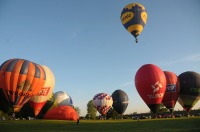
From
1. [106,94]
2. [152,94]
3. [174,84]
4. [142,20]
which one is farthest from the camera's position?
[106,94]

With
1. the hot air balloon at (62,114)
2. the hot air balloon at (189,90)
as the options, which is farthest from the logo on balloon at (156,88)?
the hot air balloon at (62,114)

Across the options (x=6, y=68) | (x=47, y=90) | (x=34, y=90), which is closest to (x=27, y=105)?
(x=47, y=90)

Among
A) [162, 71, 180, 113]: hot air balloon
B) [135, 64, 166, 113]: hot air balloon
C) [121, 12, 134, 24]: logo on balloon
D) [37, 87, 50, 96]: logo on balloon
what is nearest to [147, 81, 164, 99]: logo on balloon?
[135, 64, 166, 113]: hot air balloon

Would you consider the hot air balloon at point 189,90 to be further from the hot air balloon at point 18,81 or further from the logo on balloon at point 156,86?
the hot air balloon at point 18,81

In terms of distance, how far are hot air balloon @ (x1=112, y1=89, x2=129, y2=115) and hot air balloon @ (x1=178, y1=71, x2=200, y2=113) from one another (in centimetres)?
1730

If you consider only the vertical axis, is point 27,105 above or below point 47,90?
below

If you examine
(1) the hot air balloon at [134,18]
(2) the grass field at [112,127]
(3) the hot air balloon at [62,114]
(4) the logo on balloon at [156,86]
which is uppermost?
(1) the hot air balloon at [134,18]

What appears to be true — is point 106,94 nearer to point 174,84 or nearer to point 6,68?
point 174,84

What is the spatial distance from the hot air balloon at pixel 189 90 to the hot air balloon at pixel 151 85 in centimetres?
878

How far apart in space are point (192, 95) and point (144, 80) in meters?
12.5

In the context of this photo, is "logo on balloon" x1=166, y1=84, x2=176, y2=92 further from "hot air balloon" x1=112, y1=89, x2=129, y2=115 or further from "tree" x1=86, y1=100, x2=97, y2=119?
"tree" x1=86, y1=100, x2=97, y2=119

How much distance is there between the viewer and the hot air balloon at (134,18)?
3225 cm

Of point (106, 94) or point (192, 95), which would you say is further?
point (106, 94)

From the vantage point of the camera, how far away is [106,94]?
56.4m
